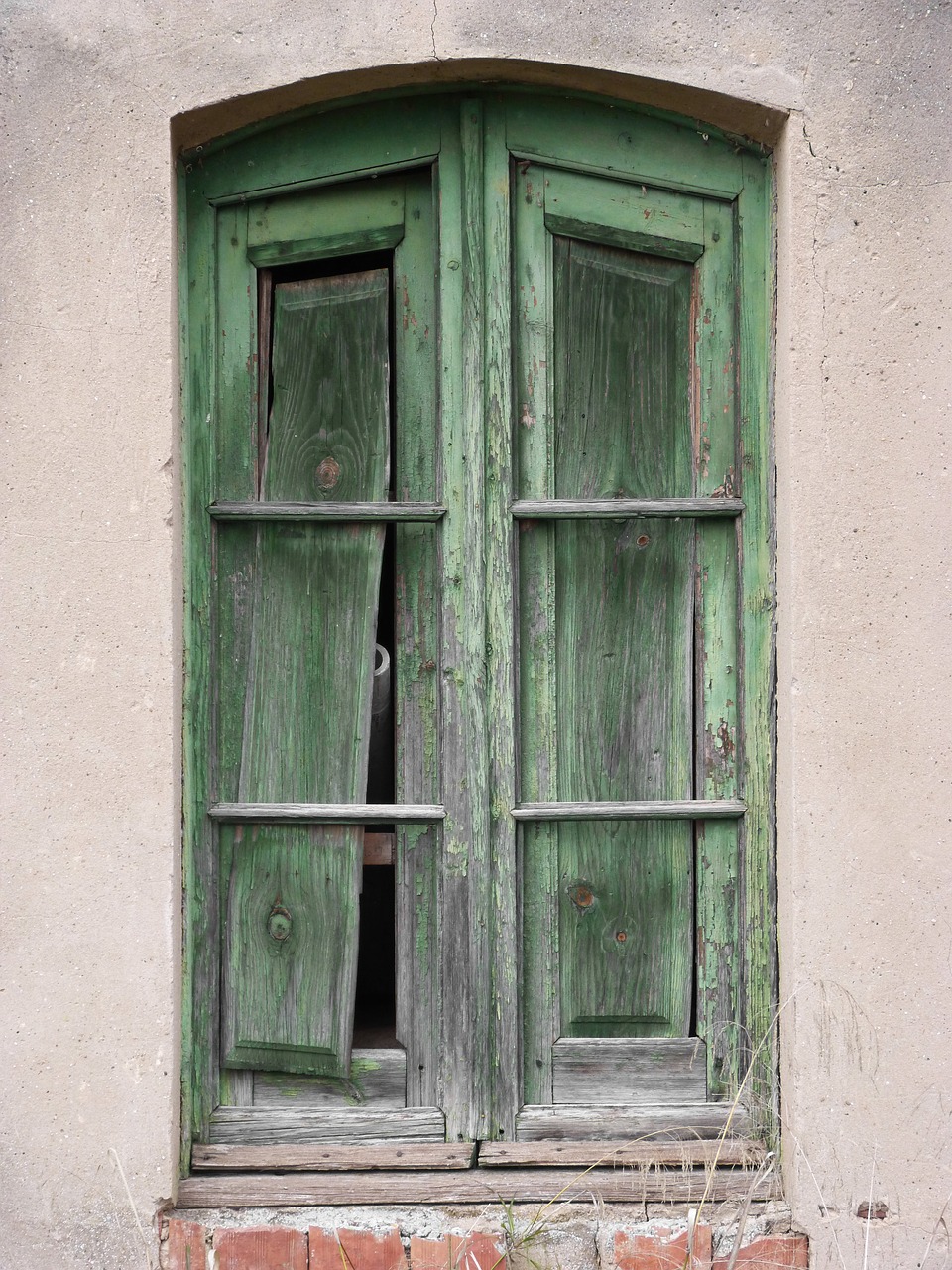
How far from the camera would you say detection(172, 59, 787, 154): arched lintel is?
2051mm

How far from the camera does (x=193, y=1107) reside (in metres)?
2.14

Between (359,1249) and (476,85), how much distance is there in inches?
95.1

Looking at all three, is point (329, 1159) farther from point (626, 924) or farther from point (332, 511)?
point (332, 511)

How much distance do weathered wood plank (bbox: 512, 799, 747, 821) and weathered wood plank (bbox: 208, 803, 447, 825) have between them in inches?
7.9

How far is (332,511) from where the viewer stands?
7.13 ft

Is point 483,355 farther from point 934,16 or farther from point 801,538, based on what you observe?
point 934,16

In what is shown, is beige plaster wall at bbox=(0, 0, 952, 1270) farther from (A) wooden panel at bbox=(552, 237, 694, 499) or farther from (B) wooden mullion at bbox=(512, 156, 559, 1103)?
(B) wooden mullion at bbox=(512, 156, 559, 1103)

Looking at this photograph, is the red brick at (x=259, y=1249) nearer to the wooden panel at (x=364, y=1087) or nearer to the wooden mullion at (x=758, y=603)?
the wooden panel at (x=364, y=1087)

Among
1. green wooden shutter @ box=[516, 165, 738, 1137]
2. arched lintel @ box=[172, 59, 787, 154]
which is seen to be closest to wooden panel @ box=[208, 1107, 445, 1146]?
green wooden shutter @ box=[516, 165, 738, 1137]

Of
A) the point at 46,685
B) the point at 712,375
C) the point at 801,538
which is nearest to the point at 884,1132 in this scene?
the point at 801,538

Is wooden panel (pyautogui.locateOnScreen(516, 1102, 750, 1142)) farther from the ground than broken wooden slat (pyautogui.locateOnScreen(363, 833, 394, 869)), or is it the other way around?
broken wooden slat (pyautogui.locateOnScreen(363, 833, 394, 869))

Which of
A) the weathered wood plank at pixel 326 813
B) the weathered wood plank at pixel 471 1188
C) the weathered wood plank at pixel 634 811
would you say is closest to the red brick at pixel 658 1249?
the weathered wood plank at pixel 471 1188

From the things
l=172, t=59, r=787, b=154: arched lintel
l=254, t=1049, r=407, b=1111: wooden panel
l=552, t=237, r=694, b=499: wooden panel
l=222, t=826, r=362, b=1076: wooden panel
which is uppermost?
l=172, t=59, r=787, b=154: arched lintel

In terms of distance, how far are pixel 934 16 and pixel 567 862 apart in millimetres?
1889
